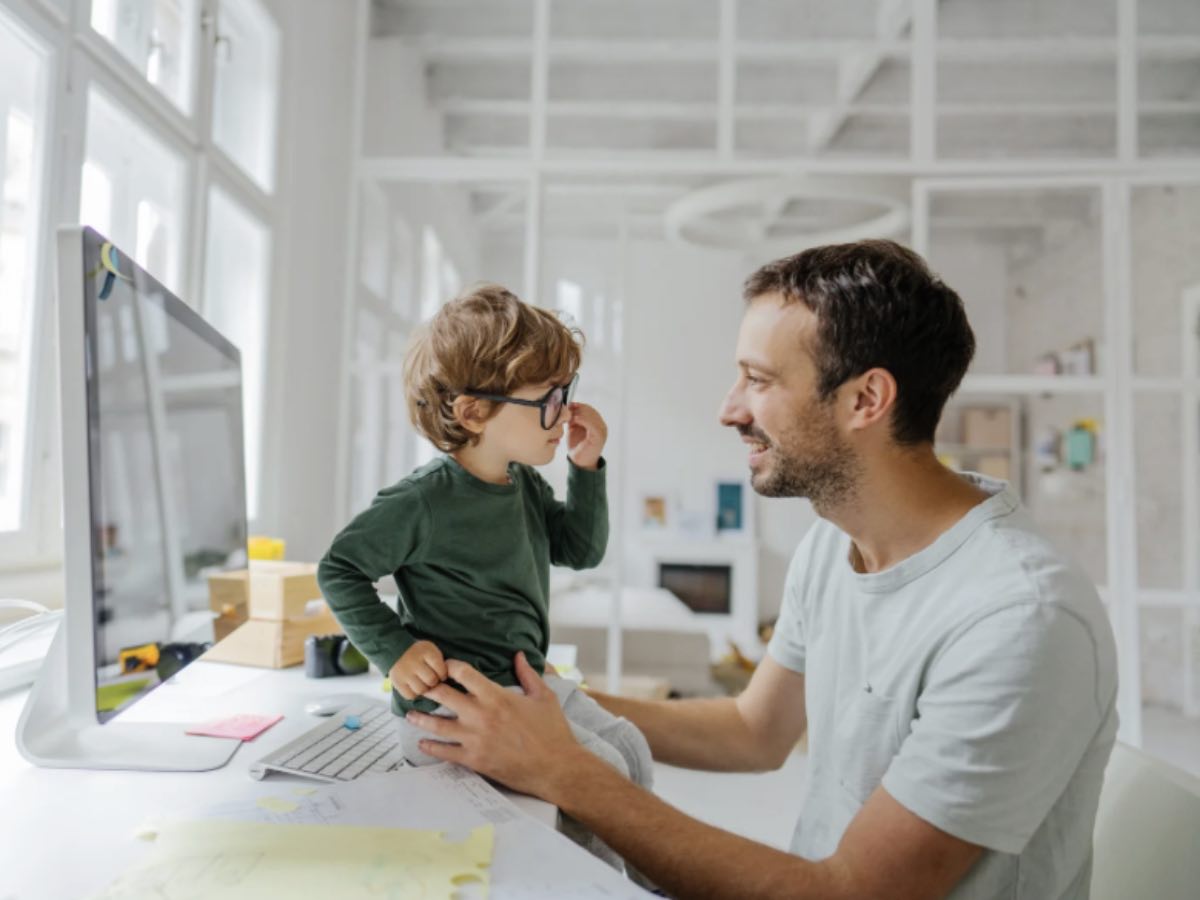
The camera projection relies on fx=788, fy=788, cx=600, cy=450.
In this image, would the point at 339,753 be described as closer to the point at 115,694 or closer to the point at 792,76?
the point at 115,694

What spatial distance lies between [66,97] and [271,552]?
3.47 ft

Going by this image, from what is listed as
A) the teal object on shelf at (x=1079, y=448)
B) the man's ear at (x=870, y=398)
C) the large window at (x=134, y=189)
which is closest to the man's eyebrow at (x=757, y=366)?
the man's ear at (x=870, y=398)

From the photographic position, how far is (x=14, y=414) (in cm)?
151

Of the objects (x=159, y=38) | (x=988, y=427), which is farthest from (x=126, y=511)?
(x=988, y=427)

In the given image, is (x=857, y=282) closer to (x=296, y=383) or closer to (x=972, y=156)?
(x=296, y=383)

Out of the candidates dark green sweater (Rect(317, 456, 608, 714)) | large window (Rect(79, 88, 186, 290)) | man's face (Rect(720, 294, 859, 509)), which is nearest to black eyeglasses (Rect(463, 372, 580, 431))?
dark green sweater (Rect(317, 456, 608, 714))

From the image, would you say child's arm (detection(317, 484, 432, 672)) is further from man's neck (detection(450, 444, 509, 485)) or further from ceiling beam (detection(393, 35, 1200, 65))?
ceiling beam (detection(393, 35, 1200, 65))

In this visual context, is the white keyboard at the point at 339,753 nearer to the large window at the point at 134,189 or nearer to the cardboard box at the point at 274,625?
the cardboard box at the point at 274,625

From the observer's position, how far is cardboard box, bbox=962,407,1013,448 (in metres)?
5.63

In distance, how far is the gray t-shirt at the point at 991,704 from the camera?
796mm

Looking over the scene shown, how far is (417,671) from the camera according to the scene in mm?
907

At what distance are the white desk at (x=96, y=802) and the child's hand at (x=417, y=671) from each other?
0.49 ft

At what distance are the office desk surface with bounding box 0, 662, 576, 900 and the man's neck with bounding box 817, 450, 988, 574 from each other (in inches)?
21.9

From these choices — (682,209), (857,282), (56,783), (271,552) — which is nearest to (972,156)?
(682,209)
